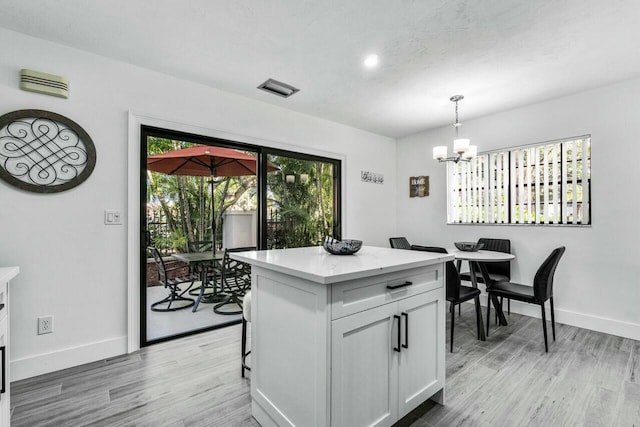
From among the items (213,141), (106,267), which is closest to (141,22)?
(213,141)

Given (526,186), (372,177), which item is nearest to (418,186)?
(372,177)

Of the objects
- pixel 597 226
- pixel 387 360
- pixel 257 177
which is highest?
pixel 257 177

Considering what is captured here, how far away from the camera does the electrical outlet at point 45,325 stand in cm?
221

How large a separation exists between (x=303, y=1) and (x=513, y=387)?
115 inches

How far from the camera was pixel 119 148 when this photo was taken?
2.55 meters

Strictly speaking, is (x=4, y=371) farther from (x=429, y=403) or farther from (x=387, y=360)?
(x=429, y=403)

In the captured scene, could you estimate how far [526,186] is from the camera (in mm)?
3617

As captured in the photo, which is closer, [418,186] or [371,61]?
[371,61]

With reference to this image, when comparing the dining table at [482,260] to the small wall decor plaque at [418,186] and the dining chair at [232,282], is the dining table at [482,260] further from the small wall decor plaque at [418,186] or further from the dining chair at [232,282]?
the dining chair at [232,282]

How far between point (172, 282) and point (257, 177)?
1638 millimetres

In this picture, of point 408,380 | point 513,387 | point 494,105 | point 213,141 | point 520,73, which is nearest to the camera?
point 408,380

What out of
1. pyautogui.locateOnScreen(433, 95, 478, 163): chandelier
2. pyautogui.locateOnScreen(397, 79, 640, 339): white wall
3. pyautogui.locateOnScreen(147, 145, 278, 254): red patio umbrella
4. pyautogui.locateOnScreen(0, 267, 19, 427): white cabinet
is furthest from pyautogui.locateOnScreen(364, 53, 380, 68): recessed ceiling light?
pyautogui.locateOnScreen(0, 267, 19, 427): white cabinet

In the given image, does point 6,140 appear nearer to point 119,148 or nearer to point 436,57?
point 119,148

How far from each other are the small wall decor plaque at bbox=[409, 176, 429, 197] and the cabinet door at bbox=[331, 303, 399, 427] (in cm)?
349
